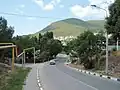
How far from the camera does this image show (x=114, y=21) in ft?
133

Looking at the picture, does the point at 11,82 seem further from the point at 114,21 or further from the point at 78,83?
the point at 114,21

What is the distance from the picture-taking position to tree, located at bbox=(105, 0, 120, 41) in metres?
38.6

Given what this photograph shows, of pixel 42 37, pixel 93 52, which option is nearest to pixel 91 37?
pixel 93 52

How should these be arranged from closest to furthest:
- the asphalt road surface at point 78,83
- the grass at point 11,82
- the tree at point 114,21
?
the grass at point 11,82
the asphalt road surface at point 78,83
the tree at point 114,21

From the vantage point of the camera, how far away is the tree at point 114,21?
38.6 m

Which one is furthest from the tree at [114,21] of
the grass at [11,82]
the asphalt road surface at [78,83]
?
the grass at [11,82]

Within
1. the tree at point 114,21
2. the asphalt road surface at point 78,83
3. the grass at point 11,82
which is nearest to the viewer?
the grass at point 11,82

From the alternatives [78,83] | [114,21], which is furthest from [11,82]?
[114,21]

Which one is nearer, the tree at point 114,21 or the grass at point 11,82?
the grass at point 11,82

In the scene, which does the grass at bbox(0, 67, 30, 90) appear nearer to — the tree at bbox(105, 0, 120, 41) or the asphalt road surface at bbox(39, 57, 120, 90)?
the asphalt road surface at bbox(39, 57, 120, 90)

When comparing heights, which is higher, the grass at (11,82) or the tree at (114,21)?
the tree at (114,21)

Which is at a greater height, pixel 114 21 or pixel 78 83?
pixel 114 21

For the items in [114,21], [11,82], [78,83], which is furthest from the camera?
[114,21]

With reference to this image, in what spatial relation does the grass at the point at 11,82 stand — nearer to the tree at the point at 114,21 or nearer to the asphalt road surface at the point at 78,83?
the asphalt road surface at the point at 78,83
